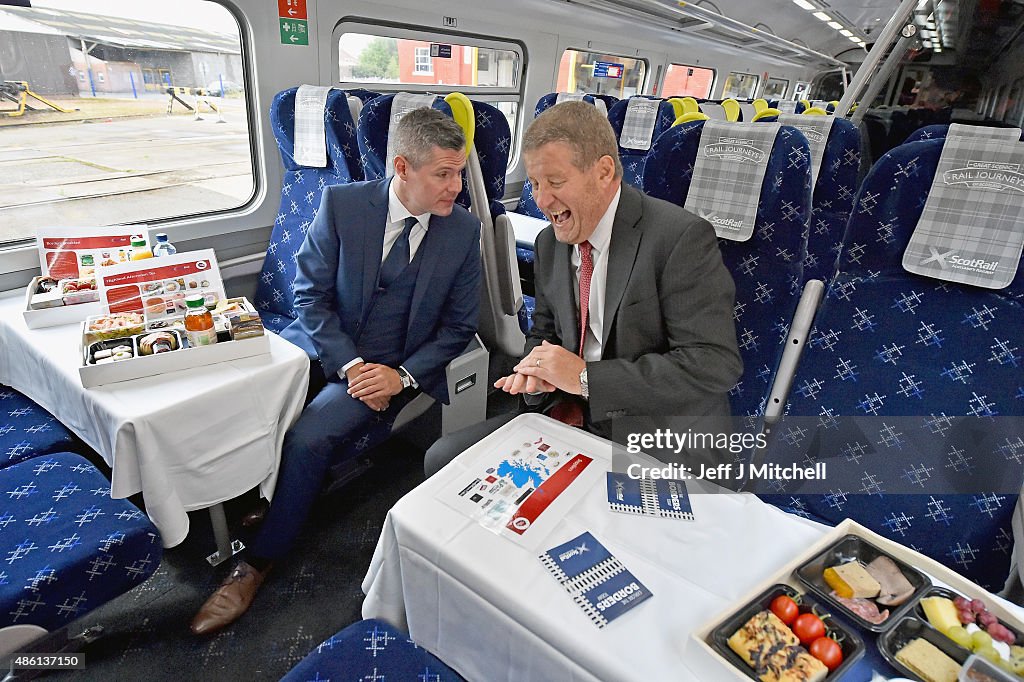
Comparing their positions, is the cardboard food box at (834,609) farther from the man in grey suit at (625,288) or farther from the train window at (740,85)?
the train window at (740,85)

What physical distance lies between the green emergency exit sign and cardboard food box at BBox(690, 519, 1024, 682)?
363 centimetres

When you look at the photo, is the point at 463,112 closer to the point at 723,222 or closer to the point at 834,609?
the point at 723,222

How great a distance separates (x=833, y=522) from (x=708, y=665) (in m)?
1.04

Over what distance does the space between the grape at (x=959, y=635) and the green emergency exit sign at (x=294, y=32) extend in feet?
12.6

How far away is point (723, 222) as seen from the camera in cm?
175

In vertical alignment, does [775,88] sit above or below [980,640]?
above

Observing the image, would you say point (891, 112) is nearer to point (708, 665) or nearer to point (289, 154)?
point (289, 154)

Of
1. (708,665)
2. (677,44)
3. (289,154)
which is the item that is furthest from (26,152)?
(677,44)

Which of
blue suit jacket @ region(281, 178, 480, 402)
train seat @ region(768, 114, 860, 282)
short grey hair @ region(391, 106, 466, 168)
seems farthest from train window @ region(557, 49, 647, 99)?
blue suit jacket @ region(281, 178, 480, 402)

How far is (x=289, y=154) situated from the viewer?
315 centimetres

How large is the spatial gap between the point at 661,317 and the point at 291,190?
Result: 246 cm

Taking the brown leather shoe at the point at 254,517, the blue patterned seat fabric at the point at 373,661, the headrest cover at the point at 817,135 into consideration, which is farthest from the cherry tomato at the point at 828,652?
the headrest cover at the point at 817,135

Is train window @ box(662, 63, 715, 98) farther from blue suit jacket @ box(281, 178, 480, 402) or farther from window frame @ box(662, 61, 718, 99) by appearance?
blue suit jacket @ box(281, 178, 480, 402)

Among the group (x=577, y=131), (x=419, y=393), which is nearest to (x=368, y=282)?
(x=419, y=393)
